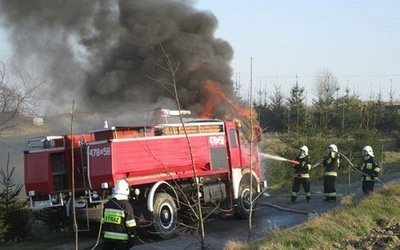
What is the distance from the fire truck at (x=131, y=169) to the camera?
1064 cm

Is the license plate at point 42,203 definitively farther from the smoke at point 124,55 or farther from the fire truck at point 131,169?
the smoke at point 124,55

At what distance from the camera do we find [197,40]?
1969cm

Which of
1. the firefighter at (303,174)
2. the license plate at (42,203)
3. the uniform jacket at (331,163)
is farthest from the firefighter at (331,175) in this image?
the license plate at (42,203)

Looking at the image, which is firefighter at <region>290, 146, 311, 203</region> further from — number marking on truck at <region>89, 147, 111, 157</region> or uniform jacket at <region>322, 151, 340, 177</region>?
number marking on truck at <region>89, 147, 111, 157</region>

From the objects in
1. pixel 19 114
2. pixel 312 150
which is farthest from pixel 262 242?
pixel 312 150

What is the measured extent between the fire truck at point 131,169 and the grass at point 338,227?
1881 millimetres

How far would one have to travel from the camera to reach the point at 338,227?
892 centimetres

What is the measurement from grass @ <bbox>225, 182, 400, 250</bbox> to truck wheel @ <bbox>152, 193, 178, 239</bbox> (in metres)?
3.13

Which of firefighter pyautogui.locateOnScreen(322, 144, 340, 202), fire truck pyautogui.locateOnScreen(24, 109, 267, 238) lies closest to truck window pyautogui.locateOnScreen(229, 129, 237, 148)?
fire truck pyautogui.locateOnScreen(24, 109, 267, 238)

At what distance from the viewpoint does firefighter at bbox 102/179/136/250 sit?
7926 millimetres

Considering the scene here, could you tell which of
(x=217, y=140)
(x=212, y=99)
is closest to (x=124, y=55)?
(x=212, y=99)

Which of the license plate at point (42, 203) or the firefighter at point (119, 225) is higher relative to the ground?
the firefighter at point (119, 225)

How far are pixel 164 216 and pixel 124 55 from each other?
29.5 feet

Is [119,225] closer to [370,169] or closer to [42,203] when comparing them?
[42,203]
